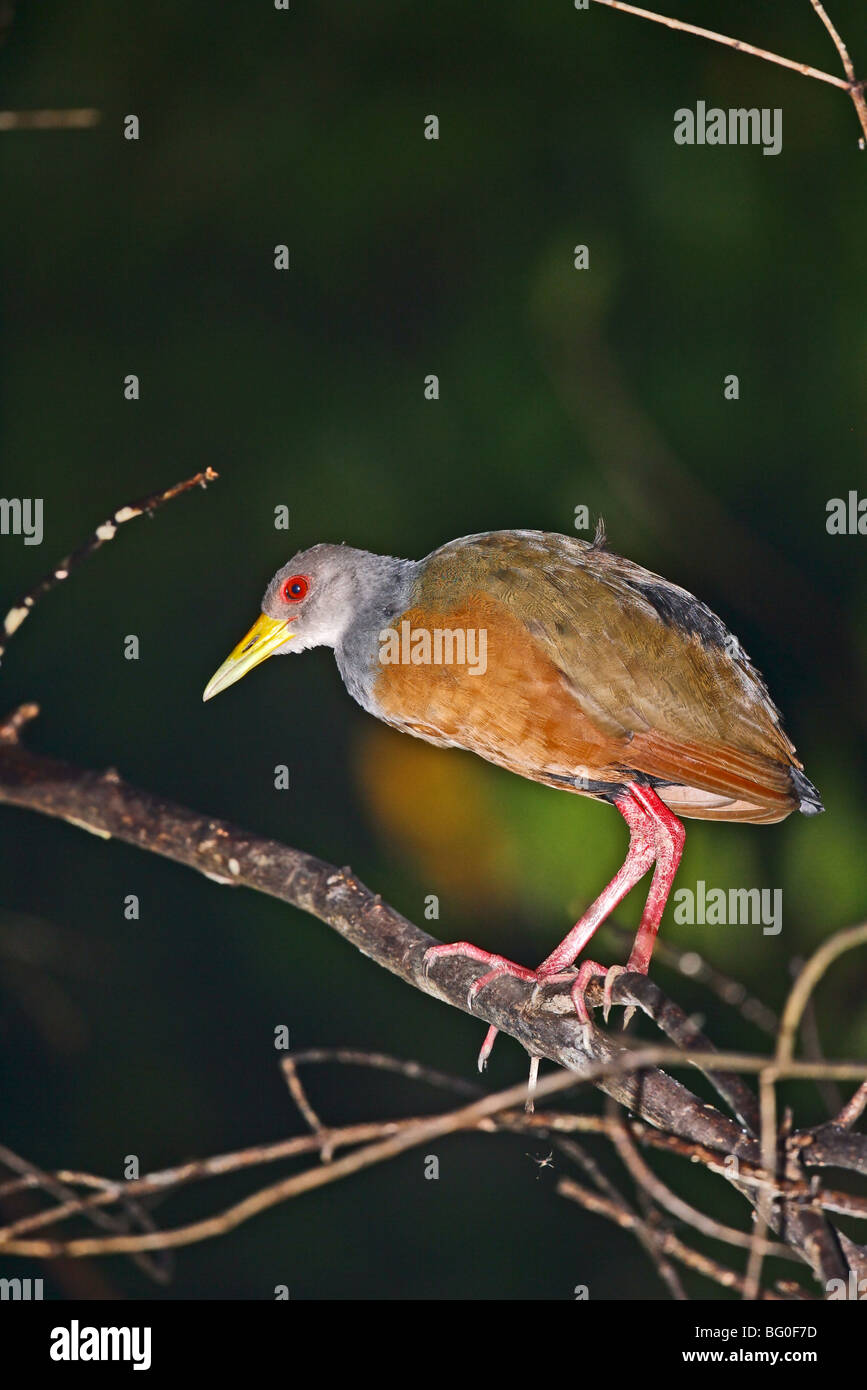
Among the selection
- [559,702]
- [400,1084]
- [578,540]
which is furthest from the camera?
[400,1084]

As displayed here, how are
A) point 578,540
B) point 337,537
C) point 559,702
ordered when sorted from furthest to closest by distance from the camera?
point 337,537 < point 578,540 < point 559,702

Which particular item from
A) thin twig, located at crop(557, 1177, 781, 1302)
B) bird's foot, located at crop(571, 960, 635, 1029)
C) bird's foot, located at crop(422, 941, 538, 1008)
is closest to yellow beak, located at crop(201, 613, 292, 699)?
→ bird's foot, located at crop(422, 941, 538, 1008)

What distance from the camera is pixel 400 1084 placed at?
78.0 inches

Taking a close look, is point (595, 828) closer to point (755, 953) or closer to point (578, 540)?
point (755, 953)

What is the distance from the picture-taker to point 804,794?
132cm

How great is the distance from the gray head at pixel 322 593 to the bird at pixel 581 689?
2 centimetres

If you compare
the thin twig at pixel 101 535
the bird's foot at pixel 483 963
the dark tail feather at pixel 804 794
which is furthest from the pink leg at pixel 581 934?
the thin twig at pixel 101 535

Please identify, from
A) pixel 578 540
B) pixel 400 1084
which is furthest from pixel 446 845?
pixel 578 540

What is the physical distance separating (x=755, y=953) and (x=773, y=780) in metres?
0.71

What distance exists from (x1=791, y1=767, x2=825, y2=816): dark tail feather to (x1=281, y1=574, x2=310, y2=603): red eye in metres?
0.55

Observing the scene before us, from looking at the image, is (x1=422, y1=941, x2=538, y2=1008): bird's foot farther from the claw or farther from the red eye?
the red eye

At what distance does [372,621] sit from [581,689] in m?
0.24

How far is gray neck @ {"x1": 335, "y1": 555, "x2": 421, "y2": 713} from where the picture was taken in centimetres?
135

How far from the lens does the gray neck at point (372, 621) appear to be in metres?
1.35
